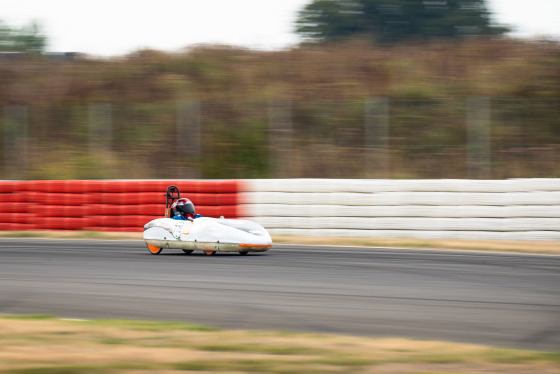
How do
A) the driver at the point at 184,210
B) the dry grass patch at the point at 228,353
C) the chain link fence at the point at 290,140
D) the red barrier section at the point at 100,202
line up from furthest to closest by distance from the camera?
the chain link fence at the point at 290,140
the red barrier section at the point at 100,202
the driver at the point at 184,210
the dry grass patch at the point at 228,353

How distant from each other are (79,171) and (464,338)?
608 inches

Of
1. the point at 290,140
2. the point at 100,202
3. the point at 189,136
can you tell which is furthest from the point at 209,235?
the point at 189,136

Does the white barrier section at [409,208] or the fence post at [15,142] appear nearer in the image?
the white barrier section at [409,208]

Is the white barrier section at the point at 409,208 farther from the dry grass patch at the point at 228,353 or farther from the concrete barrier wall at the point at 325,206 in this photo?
the dry grass patch at the point at 228,353

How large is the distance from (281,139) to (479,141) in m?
4.45

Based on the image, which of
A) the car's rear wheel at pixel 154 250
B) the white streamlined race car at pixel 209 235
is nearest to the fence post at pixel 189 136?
the car's rear wheel at pixel 154 250

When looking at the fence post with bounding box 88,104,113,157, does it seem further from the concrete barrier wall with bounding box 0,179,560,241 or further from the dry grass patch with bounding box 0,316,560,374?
the dry grass patch with bounding box 0,316,560,374

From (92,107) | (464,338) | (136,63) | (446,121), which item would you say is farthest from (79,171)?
(464,338)

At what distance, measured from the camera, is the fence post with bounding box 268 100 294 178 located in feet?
57.5

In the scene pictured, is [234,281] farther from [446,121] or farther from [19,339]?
[446,121]

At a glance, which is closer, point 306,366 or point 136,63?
point 306,366

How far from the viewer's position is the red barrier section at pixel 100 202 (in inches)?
627

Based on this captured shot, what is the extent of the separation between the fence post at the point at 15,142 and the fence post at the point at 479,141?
11033 millimetres

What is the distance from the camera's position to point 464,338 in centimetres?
575
